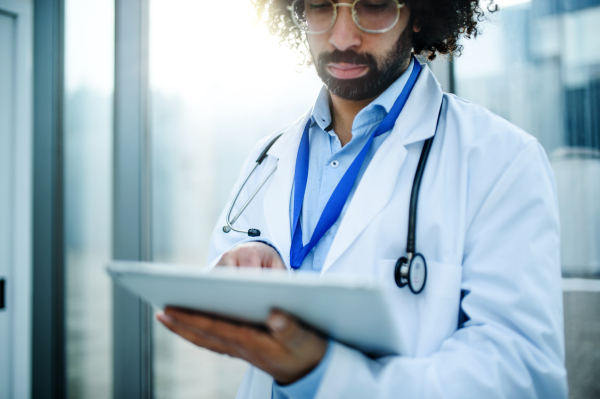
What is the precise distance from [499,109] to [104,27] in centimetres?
179

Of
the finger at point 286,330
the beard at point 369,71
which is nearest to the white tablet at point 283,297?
the finger at point 286,330

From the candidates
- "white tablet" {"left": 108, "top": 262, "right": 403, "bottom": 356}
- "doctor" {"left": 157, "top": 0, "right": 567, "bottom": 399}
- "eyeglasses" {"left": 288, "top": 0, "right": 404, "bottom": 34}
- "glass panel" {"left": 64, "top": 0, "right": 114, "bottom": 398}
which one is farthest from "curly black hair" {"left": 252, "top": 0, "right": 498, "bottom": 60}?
"glass panel" {"left": 64, "top": 0, "right": 114, "bottom": 398}

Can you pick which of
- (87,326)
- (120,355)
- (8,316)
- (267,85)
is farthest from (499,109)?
(8,316)

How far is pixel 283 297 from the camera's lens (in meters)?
0.52

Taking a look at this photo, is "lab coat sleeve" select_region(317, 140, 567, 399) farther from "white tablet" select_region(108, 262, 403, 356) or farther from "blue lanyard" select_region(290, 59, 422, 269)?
"blue lanyard" select_region(290, 59, 422, 269)

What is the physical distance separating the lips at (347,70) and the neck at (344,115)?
0.08 metres

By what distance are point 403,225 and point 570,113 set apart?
2.31 ft

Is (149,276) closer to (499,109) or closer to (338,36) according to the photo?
(338,36)

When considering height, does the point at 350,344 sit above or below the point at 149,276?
below

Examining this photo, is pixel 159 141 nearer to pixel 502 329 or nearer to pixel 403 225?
pixel 403 225

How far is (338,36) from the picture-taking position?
948mm

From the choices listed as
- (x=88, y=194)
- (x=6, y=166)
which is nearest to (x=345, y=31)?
(x=88, y=194)

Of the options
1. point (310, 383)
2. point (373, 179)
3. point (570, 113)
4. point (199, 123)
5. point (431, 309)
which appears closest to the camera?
point (310, 383)

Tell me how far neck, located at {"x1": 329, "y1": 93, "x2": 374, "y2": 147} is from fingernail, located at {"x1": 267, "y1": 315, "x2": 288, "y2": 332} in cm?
60
